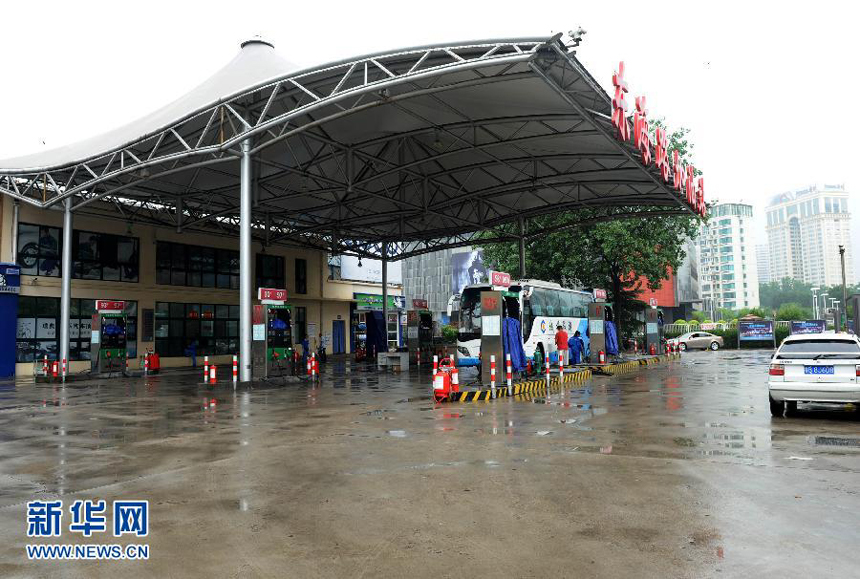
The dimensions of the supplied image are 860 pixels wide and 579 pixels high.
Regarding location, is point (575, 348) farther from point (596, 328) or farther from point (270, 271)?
point (270, 271)

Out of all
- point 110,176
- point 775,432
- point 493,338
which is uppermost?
point 110,176

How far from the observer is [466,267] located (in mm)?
81562

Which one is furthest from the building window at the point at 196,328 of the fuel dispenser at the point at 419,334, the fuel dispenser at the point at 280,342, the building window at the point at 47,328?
the fuel dispenser at the point at 419,334

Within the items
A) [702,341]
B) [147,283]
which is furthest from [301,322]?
[702,341]

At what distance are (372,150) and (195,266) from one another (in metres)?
14.8

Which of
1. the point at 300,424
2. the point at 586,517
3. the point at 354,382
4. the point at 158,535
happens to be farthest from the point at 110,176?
the point at 586,517

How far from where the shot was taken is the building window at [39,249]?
26547 millimetres

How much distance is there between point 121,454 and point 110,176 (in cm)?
1615

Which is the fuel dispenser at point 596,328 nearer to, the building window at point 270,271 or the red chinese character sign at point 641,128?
the red chinese character sign at point 641,128

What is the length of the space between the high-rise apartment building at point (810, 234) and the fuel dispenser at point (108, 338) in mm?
171356

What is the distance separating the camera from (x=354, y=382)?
21.1 m

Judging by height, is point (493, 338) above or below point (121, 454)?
above

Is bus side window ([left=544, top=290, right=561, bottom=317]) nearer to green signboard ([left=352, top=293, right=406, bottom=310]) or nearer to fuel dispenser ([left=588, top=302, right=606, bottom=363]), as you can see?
fuel dispenser ([left=588, top=302, right=606, bottom=363])

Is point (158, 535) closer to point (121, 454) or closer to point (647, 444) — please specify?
point (121, 454)
